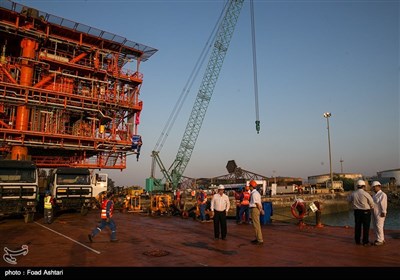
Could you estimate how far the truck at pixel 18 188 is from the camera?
18.3m

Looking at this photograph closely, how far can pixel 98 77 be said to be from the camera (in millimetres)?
46062

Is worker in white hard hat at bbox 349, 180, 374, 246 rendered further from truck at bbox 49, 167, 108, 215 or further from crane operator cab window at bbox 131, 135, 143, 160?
crane operator cab window at bbox 131, 135, 143, 160

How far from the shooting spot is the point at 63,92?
41.0 metres

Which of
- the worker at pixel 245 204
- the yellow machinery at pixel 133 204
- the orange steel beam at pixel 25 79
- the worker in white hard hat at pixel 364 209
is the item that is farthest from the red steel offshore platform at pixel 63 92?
the worker in white hard hat at pixel 364 209

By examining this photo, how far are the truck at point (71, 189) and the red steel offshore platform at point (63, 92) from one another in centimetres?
1572

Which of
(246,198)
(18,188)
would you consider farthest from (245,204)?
(18,188)

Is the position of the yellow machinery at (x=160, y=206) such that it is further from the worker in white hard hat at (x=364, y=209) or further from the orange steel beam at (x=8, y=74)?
the orange steel beam at (x=8, y=74)

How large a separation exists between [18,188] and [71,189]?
196 inches

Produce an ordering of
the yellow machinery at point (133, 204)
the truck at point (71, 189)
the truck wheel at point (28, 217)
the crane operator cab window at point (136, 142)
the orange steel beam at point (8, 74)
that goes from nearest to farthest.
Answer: the truck wheel at point (28, 217), the truck at point (71, 189), the yellow machinery at point (133, 204), the orange steel beam at point (8, 74), the crane operator cab window at point (136, 142)

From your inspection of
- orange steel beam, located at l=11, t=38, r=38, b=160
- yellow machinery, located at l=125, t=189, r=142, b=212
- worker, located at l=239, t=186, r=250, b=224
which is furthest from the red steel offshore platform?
worker, located at l=239, t=186, r=250, b=224

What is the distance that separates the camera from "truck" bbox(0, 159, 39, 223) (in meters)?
18.3

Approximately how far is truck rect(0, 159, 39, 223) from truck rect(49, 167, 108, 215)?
3359 millimetres

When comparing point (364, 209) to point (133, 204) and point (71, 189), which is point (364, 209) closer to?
point (71, 189)
